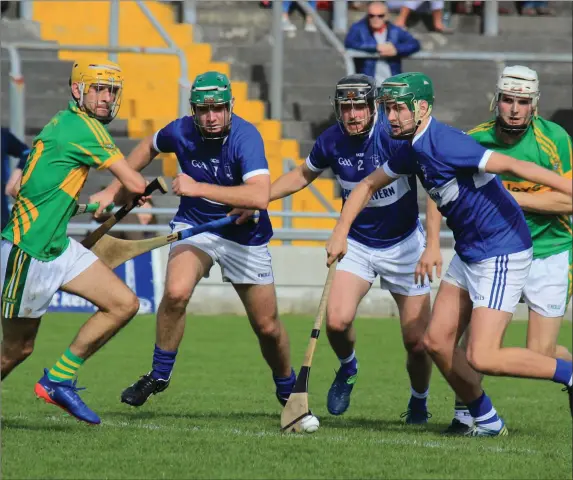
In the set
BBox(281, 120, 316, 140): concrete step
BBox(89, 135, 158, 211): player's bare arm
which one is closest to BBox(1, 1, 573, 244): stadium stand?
BBox(281, 120, 316, 140): concrete step

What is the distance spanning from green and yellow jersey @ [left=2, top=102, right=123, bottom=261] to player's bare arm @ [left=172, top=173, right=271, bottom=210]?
0.45 m

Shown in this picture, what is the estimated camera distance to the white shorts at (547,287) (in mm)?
8008

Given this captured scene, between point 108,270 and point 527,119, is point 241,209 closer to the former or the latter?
point 108,270

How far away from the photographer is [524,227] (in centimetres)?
749

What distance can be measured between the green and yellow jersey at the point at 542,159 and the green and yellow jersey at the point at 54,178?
2.21 meters

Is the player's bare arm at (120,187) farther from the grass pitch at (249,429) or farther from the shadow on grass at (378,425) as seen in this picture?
the shadow on grass at (378,425)

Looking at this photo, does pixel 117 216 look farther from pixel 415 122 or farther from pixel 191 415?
pixel 415 122

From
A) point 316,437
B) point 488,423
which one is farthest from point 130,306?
point 488,423

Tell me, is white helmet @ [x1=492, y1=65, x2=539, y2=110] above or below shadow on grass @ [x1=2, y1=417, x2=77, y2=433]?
above

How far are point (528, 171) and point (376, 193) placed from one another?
1837 millimetres

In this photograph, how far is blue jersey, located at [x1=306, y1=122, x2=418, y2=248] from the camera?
27.7 feet

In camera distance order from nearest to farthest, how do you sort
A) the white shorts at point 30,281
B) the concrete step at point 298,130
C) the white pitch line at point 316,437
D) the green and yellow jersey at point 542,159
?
the white pitch line at point 316,437 → the white shorts at point 30,281 → the green and yellow jersey at point 542,159 → the concrete step at point 298,130

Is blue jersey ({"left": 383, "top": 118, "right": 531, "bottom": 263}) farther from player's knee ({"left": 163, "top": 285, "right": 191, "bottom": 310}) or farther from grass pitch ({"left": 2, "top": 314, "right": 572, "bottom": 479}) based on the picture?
player's knee ({"left": 163, "top": 285, "right": 191, "bottom": 310})

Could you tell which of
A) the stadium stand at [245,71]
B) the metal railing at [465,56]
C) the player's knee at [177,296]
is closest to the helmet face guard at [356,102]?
the player's knee at [177,296]
